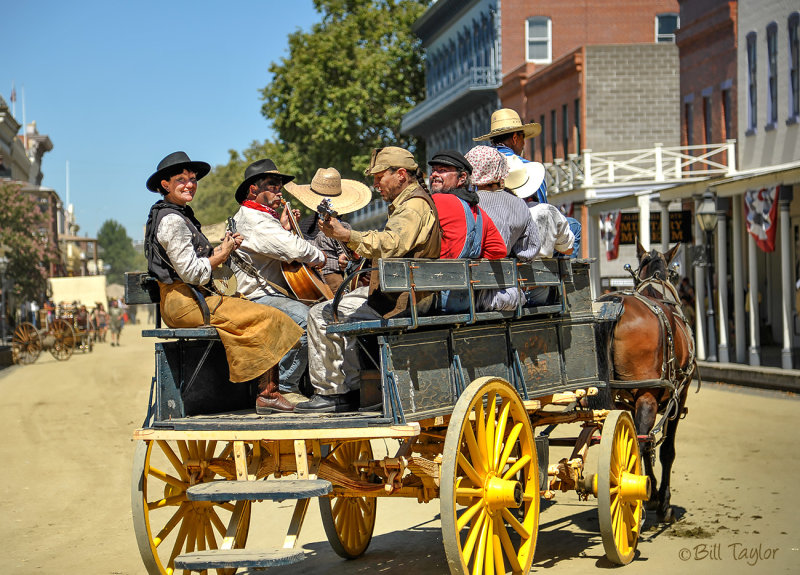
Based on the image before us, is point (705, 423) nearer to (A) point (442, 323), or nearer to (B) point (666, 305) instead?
(B) point (666, 305)

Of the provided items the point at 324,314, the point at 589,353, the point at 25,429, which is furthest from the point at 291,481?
the point at 25,429

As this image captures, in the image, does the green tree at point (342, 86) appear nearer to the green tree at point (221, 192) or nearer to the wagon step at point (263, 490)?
the green tree at point (221, 192)

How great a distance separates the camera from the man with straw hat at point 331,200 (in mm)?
7301

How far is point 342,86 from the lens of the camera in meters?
54.4

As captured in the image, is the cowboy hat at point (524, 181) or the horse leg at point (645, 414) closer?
the cowboy hat at point (524, 181)

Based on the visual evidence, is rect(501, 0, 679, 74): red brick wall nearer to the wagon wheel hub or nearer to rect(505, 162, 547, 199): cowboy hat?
rect(505, 162, 547, 199): cowboy hat

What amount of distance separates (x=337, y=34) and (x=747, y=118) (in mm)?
28717

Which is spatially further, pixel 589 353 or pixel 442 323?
pixel 589 353

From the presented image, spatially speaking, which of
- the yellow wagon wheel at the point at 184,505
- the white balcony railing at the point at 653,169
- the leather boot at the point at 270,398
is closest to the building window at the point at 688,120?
the white balcony railing at the point at 653,169

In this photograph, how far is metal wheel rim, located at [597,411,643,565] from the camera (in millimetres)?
7887

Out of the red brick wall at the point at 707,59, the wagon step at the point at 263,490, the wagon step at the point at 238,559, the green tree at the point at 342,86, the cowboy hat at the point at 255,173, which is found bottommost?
the wagon step at the point at 238,559

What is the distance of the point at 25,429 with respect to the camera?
18031mm

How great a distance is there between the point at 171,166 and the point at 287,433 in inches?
70.8

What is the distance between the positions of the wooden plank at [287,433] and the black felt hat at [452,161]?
1.91 m
